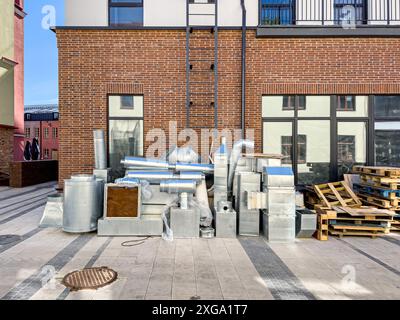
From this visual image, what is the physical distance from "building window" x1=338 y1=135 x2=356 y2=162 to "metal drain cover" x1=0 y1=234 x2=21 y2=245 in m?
9.45

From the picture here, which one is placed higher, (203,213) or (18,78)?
(18,78)

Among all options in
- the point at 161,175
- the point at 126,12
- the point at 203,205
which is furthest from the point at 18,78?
the point at 203,205

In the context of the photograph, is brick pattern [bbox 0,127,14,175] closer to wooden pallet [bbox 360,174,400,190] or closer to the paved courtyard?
the paved courtyard

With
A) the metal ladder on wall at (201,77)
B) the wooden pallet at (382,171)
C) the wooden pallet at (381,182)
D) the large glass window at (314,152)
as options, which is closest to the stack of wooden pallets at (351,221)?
the wooden pallet at (381,182)

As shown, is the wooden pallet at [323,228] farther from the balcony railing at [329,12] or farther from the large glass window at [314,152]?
the balcony railing at [329,12]

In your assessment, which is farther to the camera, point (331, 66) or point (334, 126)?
point (334, 126)

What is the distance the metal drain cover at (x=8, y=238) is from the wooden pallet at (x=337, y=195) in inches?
289

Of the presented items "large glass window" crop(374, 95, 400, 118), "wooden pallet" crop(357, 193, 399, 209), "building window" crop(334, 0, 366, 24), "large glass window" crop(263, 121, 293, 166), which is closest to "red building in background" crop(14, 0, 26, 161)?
"large glass window" crop(263, 121, 293, 166)

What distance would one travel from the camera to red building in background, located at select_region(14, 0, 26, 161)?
18.9m

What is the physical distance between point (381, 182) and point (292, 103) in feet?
11.8

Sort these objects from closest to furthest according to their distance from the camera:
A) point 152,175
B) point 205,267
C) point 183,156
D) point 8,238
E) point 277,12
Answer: point 205,267, point 8,238, point 152,175, point 183,156, point 277,12

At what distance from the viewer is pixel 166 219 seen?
640 cm

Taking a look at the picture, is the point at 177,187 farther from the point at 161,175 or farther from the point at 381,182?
the point at 381,182

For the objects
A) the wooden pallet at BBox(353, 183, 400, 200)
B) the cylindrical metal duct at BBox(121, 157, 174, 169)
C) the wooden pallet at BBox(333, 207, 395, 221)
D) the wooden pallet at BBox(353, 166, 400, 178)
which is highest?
the cylindrical metal duct at BBox(121, 157, 174, 169)
